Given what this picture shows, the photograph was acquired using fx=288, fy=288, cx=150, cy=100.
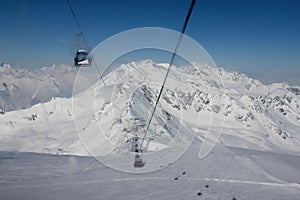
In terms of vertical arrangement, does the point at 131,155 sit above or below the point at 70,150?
above

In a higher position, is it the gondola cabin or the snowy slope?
the gondola cabin

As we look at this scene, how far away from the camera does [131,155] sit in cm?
4219

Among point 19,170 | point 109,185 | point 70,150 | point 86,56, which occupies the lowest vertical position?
point 70,150

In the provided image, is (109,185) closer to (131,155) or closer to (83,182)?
(83,182)

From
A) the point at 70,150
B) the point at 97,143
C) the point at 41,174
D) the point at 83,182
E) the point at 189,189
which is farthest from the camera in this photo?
the point at 70,150

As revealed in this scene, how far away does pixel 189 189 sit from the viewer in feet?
65.4

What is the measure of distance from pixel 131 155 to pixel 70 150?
536 ft

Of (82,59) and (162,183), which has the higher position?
(82,59)

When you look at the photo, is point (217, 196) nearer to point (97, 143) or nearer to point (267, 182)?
point (267, 182)

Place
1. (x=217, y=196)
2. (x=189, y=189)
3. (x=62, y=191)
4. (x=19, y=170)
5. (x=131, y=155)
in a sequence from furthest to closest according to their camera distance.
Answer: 1. (x=131, y=155)
2. (x=19, y=170)
3. (x=62, y=191)
4. (x=189, y=189)
5. (x=217, y=196)

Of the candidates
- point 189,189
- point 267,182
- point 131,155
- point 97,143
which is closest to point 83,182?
point 189,189

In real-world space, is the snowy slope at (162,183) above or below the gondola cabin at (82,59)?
below

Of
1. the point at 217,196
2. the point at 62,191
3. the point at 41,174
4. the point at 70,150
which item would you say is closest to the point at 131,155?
the point at 41,174

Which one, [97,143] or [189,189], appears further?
[97,143]
